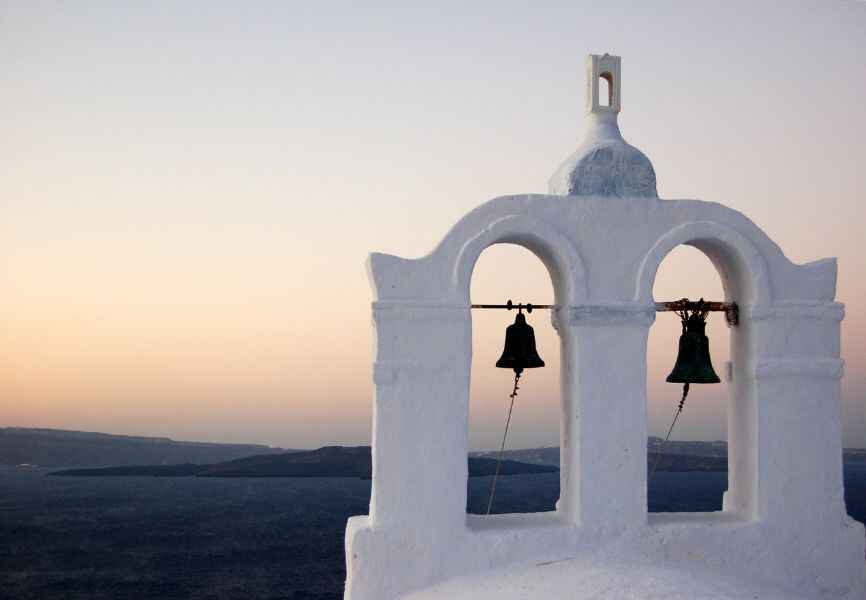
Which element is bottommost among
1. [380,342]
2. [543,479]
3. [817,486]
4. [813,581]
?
[543,479]

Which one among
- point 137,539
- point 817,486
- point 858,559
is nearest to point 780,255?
point 817,486

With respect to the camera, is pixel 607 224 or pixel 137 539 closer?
pixel 607 224

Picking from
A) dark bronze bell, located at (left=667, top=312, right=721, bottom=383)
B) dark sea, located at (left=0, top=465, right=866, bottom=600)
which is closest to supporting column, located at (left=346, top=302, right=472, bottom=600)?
dark bronze bell, located at (left=667, top=312, right=721, bottom=383)

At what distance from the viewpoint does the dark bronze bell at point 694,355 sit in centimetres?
802

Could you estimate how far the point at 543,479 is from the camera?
149000 millimetres

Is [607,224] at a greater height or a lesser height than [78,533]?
greater

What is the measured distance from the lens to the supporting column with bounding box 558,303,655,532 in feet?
24.4

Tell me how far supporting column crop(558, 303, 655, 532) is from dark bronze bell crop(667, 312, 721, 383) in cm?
66

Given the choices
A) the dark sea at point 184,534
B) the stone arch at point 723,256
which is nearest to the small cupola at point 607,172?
the stone arch at point 723,256

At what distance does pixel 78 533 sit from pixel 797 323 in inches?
2963

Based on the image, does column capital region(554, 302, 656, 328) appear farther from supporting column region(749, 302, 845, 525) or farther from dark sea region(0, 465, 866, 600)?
dark sea region(0, 465, 866, 600)

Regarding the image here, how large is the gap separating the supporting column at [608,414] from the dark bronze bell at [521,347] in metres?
0.59

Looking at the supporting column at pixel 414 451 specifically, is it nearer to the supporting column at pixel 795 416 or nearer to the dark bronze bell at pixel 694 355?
the dark bronze bell at pixel 694 355

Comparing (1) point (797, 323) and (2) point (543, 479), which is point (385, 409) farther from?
(2) point (543, 479)
